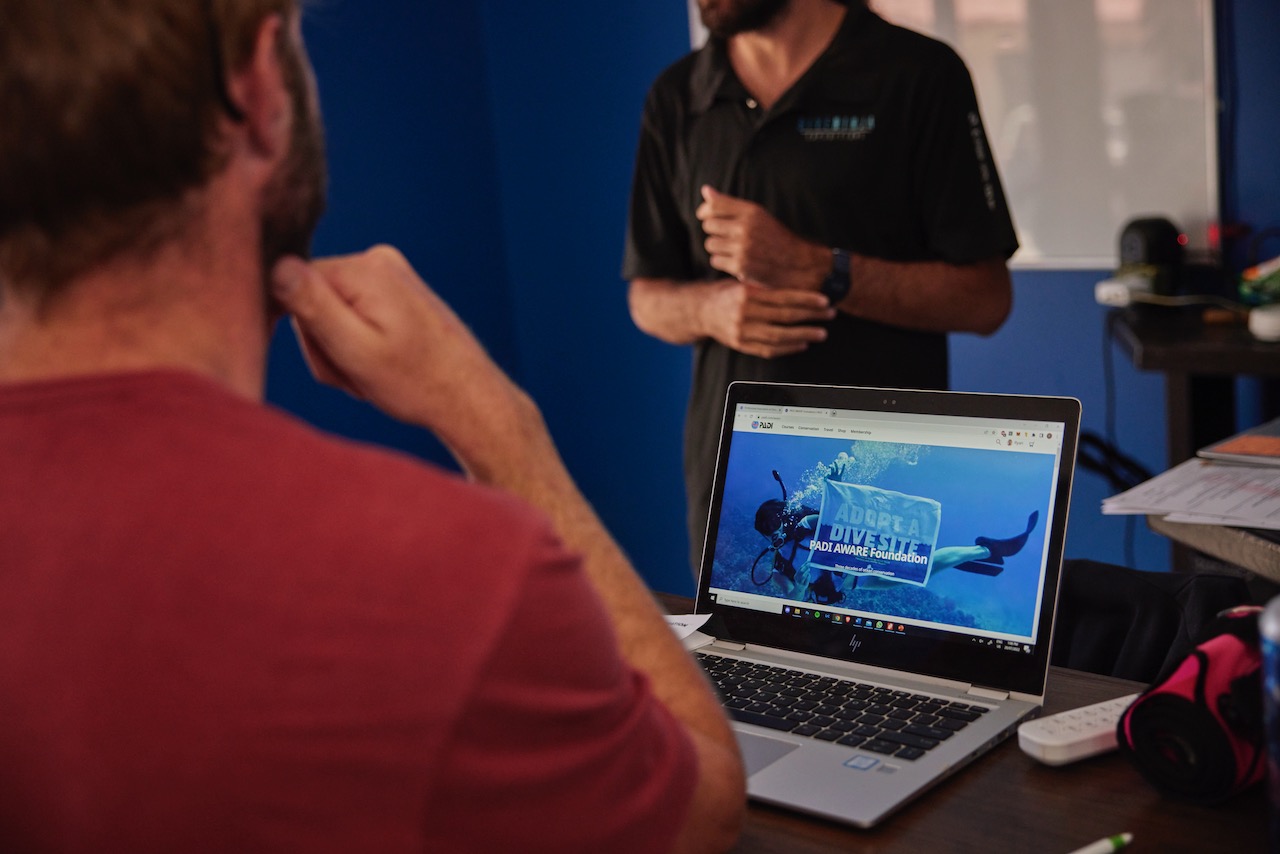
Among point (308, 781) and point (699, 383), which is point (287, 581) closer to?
point (308, 781)

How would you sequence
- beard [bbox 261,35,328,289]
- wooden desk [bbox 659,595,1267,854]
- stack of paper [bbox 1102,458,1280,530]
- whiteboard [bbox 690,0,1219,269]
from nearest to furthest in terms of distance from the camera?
beard [bbox 261,35,328,289] < wooden desk [bbox 659,595,1267,854] < stack of paper [bbox 1102,458,1280,530] < whiteboard [bbox 690,0,1219,269]

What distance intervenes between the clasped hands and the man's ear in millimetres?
1185

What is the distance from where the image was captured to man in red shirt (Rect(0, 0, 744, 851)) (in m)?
0.55

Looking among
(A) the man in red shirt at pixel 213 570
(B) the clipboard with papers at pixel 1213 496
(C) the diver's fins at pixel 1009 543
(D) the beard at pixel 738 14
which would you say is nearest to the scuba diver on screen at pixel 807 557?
(C) the diver's fins at pixel 1009 543

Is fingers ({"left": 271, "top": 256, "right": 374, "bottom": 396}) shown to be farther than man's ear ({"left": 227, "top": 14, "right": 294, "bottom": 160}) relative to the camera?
Yes

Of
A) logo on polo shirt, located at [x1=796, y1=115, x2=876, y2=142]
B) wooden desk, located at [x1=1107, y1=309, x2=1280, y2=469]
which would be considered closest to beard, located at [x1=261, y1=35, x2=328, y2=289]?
logo on polo shirt, located at [x1=796, y1=115, x2=876, y2=142]

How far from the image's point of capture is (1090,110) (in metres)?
3.06

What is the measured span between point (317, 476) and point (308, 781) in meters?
0.14

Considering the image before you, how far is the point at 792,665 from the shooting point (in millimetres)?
1195

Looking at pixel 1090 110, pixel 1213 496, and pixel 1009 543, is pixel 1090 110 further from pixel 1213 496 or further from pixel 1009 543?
pixel 1009 543

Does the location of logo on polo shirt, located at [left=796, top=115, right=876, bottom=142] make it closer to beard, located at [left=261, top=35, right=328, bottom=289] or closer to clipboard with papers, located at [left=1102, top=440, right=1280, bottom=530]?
clipboard with papers, located at [left=1102, top=440, right=1280, bottom=530]

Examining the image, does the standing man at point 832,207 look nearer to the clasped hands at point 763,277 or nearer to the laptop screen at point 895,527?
the clasped hands at point 763,277

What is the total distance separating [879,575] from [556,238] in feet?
9.37

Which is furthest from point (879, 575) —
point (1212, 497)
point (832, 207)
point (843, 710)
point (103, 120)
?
point (832, 207)
